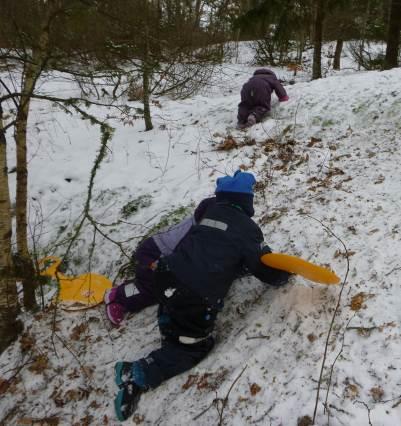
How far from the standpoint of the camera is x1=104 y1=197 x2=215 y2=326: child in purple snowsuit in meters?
3.17

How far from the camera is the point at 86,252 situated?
4.09 metres

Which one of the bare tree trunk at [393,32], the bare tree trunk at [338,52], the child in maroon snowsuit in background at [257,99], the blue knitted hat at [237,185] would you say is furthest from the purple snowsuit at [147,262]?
the bare tree trunk at [338,52]

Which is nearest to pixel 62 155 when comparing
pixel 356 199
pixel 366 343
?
pixel 356 199

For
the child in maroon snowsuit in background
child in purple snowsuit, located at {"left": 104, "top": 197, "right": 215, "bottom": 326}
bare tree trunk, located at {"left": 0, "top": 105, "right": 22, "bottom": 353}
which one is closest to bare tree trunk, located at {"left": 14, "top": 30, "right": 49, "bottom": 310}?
Answer: bare tree trunk, located at {"left": 0, "top": 105, "right": 22, "bottom": 353}

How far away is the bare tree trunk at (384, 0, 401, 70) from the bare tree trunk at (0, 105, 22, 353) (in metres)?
7.28

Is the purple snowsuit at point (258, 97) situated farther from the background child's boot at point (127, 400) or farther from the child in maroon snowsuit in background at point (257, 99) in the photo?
the background child's boot at point (127, 400)

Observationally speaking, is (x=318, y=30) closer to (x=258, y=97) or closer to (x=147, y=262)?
(x=258, y=97)

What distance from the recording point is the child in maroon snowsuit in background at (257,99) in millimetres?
5775

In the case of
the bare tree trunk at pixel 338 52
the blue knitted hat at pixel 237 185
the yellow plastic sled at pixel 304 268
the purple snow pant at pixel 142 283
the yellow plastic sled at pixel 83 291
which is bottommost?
the yellow plastic sled at pixel 83 291

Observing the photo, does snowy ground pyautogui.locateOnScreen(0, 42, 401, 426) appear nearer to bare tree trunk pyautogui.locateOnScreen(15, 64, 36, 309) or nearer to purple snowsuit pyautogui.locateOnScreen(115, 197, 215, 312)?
purple snowsuit pyautogui.locateOnScreen(115, 197, 215, 312)

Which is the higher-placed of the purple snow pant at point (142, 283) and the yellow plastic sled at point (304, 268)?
the yellow plastic sled at point (304, 268)

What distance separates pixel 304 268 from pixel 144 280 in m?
1.42

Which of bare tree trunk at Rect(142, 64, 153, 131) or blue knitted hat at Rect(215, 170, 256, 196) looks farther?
bare tree trunk at Rect(142, 64, 153, 131)

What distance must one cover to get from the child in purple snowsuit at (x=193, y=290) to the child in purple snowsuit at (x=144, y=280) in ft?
1.66
